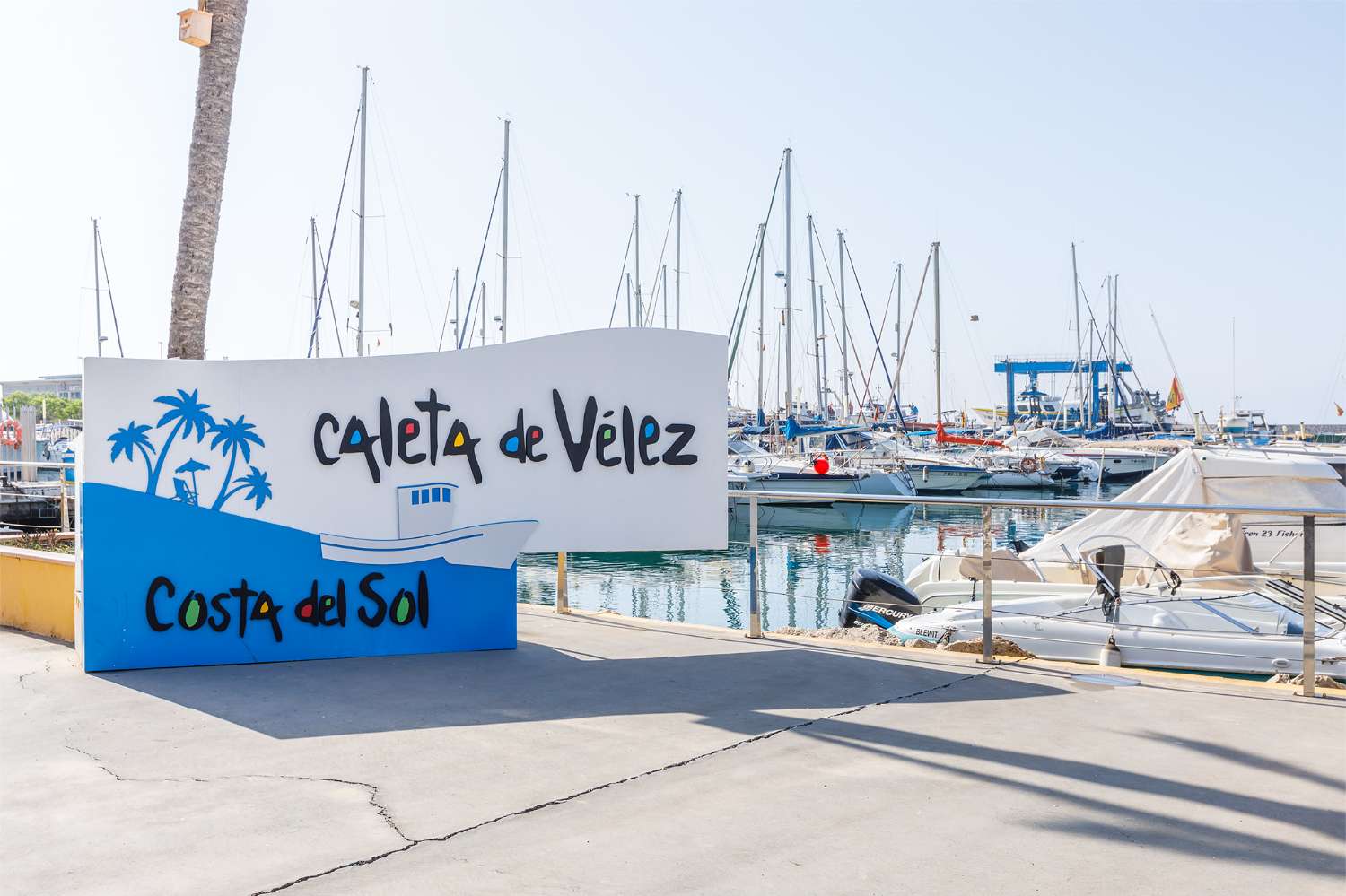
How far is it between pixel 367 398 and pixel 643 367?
2.00 meters

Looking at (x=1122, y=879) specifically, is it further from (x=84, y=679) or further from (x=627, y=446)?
(x=84, y=679)

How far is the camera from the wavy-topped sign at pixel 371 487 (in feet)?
22.4

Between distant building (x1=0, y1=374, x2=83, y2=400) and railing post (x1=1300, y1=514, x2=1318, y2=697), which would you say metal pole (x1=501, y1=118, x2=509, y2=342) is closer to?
railing post (x1=1300, y1=514, x2=1318, y2=697)

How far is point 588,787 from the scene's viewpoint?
14.8 feet

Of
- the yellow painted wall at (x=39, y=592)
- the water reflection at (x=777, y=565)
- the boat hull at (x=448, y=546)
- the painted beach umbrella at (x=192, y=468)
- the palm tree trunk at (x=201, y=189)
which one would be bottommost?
the water reflection at (x=777, y=565)

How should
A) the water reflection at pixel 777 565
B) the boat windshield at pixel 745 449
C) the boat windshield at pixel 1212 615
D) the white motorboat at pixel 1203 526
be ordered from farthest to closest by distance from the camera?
the boat windshield at pixel 745 449, the water reflection at pixel 777 565, the white motorboat at pixel 1203 526, the boat windshield at pixel 1212 615

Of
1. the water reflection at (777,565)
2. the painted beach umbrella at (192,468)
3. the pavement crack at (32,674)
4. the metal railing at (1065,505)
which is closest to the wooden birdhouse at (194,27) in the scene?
the painted beach umbrella at (192,468)

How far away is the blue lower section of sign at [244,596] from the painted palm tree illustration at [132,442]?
A: 0.23 metres

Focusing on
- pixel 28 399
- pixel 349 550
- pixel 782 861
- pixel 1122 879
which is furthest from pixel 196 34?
pixel 28 399

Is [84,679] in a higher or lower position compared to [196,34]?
lower

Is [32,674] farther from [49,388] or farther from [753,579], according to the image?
[49,388]

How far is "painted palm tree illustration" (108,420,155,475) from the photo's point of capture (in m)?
6.77

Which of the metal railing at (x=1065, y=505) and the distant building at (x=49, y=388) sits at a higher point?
the distant building at (x=49, y=388)

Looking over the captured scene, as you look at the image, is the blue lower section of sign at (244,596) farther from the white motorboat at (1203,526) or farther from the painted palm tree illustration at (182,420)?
the white motorboat at (1203,526)
